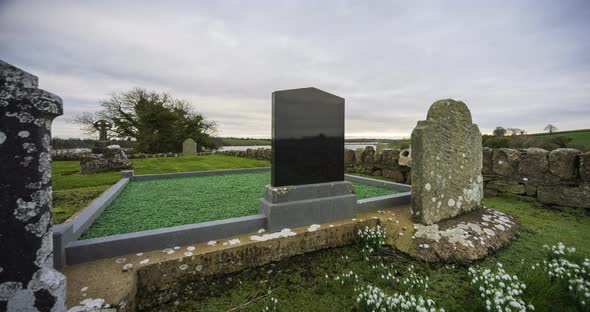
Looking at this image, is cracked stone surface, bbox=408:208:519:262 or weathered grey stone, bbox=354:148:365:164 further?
weathered grey stone, bbox=354:148:365:164

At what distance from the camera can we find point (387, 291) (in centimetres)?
236

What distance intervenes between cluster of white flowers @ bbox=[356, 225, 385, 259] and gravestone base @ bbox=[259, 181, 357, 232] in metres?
0.46

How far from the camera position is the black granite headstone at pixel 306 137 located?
370cm

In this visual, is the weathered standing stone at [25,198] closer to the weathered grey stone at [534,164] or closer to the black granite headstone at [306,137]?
the black granite headstone at [306,137]

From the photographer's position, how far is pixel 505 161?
566 centimetres

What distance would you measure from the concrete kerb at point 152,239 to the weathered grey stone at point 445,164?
8.45 feet

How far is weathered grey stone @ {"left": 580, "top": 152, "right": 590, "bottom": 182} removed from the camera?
4457 mm

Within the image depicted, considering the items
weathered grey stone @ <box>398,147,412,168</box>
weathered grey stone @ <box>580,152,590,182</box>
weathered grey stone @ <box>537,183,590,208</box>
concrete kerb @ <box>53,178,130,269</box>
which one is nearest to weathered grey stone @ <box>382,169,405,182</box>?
weathered grey stone @ <box>398,147,412,168</box>

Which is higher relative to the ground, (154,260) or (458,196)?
(458,196)

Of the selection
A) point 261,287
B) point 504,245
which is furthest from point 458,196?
point 261,287

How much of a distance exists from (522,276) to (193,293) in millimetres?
3254

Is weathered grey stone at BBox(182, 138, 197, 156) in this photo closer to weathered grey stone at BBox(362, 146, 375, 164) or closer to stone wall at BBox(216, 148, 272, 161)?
stone wall at BBox(216, 148, 272, 161)

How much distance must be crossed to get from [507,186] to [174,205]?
7615 millimetres

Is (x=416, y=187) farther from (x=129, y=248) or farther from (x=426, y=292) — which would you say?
(x=129, y=248)
